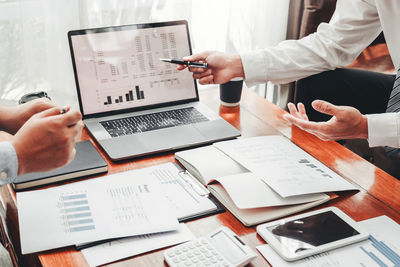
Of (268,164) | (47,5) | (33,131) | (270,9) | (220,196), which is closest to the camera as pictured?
(33,131)

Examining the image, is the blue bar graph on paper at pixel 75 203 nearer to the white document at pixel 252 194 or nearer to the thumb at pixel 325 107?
the white document at pixel 252 194

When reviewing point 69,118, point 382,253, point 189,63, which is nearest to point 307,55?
point 189,63

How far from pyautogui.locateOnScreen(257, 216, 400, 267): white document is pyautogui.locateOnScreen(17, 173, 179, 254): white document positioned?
8.9 inches

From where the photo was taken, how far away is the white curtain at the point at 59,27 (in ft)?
5.31

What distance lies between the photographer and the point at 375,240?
2.96ft

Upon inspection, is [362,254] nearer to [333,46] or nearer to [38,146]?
[38,146]

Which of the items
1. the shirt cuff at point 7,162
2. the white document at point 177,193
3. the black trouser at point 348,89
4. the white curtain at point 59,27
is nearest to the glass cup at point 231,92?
the black trouser at point 348,89

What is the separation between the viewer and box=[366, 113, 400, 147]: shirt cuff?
1198 millimetres

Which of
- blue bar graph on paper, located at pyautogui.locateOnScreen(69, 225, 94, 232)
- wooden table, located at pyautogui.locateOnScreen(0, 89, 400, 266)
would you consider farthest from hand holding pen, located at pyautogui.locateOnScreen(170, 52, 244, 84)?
blue bar graph on paper, located at pyautogui.locateOnScreen(69, 225, 94, 232)

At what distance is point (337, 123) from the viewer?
1146 millimetres

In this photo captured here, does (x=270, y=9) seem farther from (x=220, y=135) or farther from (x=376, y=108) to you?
(x=220, y=135)

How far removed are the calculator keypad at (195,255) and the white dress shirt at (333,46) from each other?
0.80 m

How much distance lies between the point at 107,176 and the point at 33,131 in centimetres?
28

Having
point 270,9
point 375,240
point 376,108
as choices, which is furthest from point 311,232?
point 270,9
